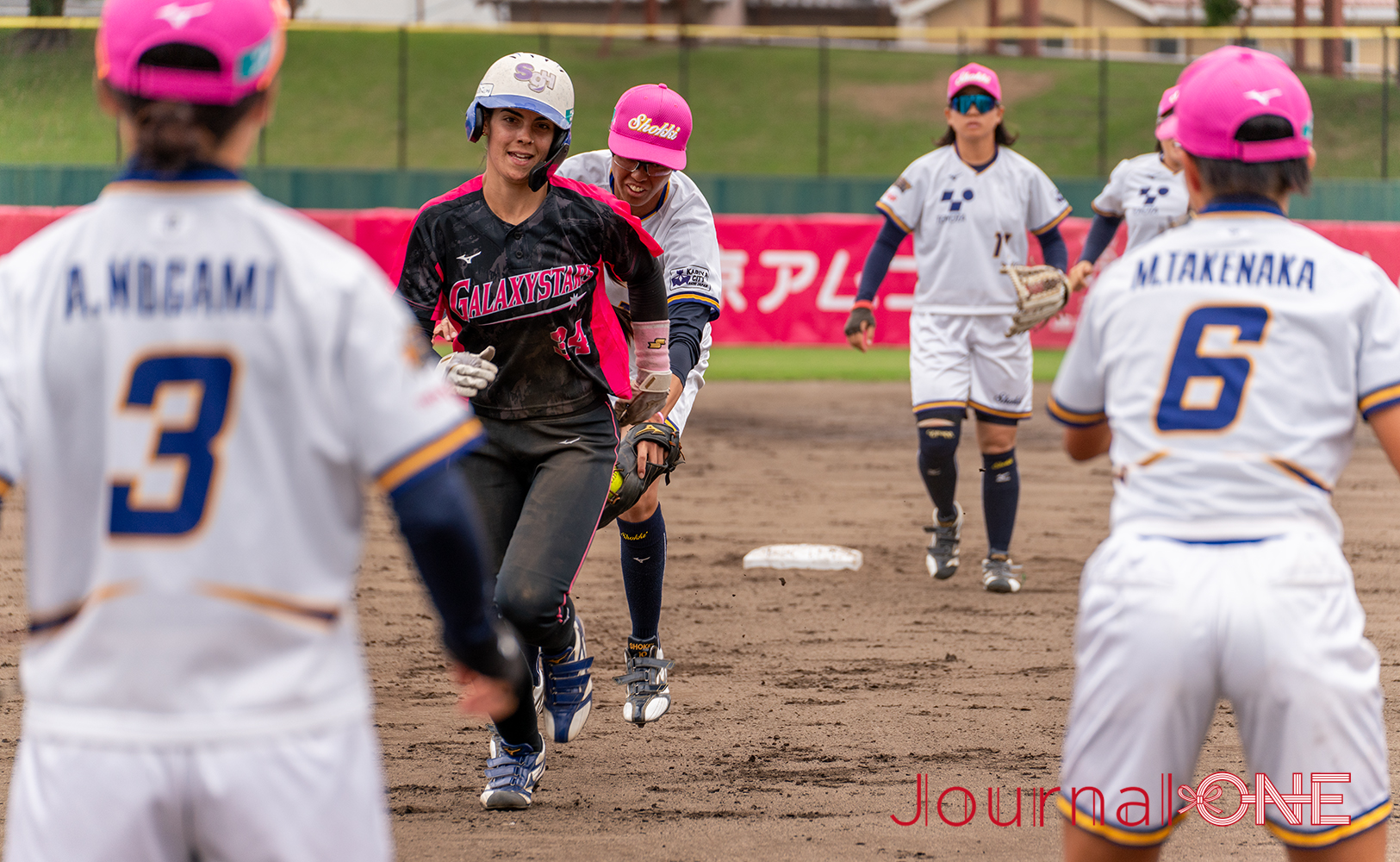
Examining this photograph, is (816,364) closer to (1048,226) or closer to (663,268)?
(1048,226)

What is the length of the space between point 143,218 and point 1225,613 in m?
1.95

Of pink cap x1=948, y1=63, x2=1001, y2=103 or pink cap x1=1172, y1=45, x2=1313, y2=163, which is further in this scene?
pink cap x1=948, y1=63, x2=1001, y2=103

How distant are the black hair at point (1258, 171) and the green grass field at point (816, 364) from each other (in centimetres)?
1292

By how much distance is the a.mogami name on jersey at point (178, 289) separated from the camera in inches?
80.9

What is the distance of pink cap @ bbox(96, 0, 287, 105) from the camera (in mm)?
2098

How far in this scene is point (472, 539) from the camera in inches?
86.5

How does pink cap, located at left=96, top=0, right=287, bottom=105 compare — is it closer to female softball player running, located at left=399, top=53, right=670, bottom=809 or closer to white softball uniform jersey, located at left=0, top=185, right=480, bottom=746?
white softball uniform jersey, located at left=0, top=185, right=480, bottom=746

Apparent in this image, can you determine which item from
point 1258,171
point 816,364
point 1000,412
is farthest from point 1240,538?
point 816,364

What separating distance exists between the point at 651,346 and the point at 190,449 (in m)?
3.10

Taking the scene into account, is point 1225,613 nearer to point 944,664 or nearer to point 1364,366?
point 1364,366

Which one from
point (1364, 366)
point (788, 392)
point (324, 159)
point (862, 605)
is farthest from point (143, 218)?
point (324, 159)

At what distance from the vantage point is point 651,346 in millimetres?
5074

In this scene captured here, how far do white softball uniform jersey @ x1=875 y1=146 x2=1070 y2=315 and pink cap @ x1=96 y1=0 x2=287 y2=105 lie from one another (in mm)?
6060

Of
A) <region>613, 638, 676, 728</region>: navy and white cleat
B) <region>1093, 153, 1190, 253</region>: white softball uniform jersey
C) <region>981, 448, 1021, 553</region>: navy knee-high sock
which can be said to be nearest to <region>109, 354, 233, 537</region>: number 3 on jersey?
<region>613, 638, 676, 728</region>: navy and white cleat
